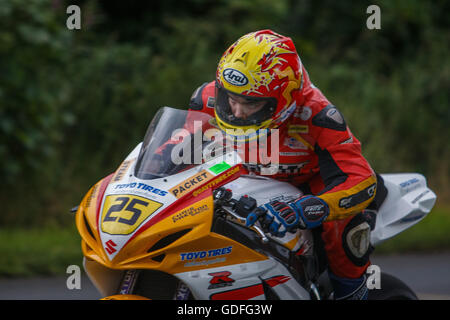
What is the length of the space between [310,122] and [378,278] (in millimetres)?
1110

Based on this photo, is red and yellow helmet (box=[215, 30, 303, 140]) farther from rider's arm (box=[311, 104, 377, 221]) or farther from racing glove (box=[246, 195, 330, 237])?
racing glove (box=[246, 195, 330, 237])

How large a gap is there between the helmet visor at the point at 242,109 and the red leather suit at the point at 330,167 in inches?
8.6

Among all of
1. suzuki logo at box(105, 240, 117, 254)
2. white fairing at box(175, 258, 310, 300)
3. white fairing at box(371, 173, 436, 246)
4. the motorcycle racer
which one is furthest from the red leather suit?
suzuki logo at box(105, 240, 117, 254)

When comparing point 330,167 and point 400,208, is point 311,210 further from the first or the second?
point 400,208

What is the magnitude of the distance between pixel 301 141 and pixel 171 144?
0.76 meters

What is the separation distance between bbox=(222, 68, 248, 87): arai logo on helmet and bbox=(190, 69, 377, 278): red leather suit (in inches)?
14.3

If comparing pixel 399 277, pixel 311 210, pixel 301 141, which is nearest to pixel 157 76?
pixel 399 277

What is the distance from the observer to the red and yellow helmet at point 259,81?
12.5 feet

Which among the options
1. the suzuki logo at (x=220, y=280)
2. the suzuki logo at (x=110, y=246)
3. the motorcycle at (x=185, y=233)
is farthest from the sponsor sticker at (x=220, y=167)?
the suzuki logo at (x=110, y=246)

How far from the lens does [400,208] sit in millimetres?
4574

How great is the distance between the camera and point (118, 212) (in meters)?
3.44

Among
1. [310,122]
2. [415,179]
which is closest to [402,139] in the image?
[415,179]

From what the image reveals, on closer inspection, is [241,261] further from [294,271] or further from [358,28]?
[358,28]

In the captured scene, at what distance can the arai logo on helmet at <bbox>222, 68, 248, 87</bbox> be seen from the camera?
3810 millimetres
